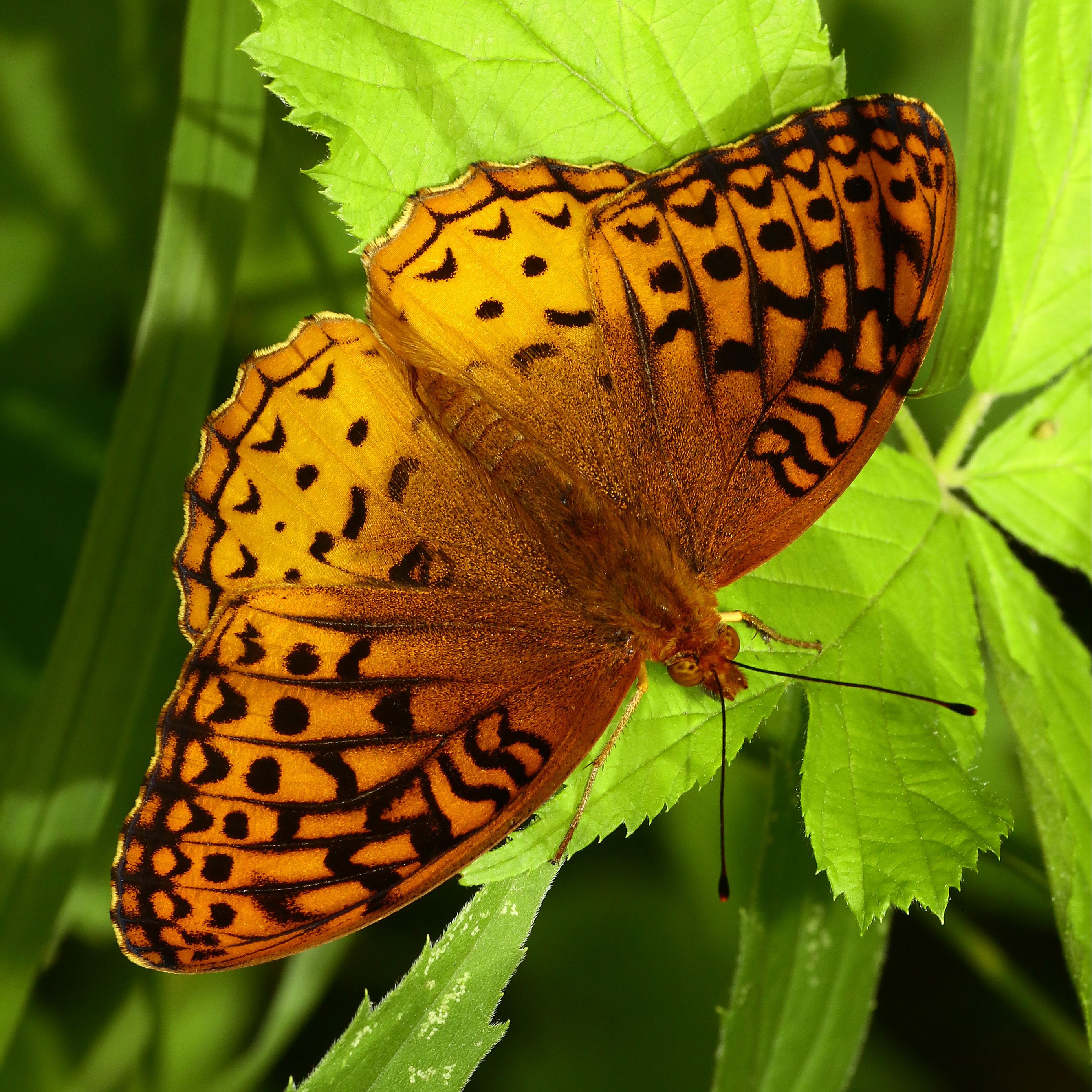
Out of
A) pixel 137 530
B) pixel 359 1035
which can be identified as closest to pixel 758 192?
pixel 137 530

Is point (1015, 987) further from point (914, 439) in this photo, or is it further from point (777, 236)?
point (777, 236)

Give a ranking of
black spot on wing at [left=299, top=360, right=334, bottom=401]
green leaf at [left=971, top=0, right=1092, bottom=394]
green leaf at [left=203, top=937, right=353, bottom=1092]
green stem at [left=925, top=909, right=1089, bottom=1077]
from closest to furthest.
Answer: black spot on wing at [left=299, top=360, right=334, bottom=401] < green leaf at [left=971, top=0, right=1092, bottom=394] < green leaf at [left=203, top=937, right=353, bottom=1092] < green stem at [left=925, top=909, right=1089, bottom=1077]

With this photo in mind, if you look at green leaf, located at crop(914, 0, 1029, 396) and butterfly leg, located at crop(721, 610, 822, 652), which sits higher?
green leaf, located at crop(914, 0, 1029, 396)

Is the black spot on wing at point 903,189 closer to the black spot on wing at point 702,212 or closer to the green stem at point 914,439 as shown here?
the black spot on wing at point 702,212

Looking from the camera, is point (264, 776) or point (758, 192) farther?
point (758, 192)

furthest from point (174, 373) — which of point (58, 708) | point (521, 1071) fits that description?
point (521, 1071)

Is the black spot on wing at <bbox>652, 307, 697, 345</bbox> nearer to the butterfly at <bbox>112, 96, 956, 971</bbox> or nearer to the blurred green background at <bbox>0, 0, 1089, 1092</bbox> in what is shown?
the butterfly at <bbox>112, 96, 956, 971</bbox>

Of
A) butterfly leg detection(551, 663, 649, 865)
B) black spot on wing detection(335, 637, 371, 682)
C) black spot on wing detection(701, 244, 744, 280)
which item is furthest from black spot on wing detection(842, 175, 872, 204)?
black spot on wing detection(335, 637, 371, 682)
